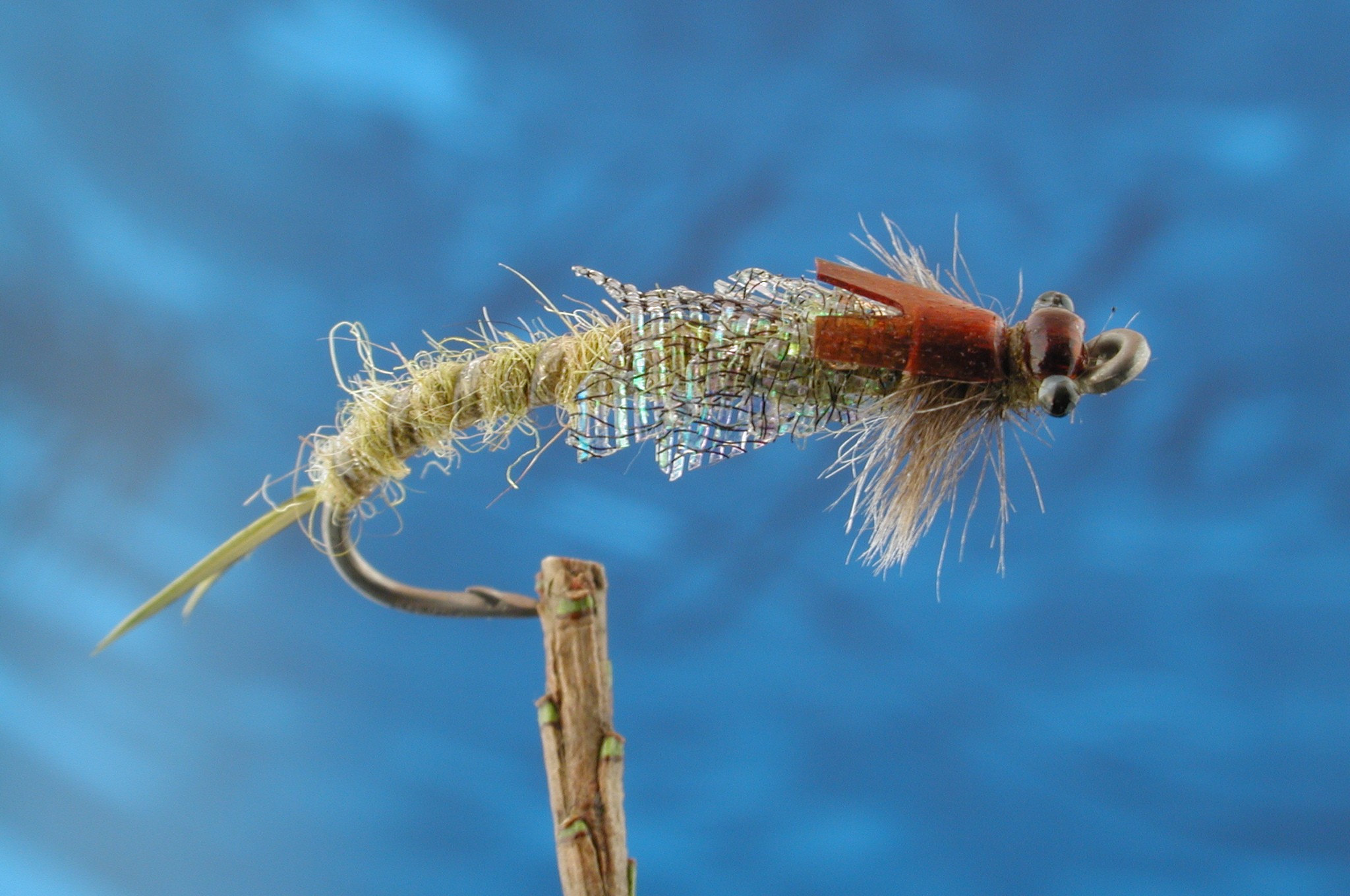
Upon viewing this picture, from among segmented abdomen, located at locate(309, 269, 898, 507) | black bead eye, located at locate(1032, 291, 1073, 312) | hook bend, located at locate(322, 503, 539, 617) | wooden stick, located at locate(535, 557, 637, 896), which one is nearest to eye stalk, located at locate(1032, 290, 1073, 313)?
black bead eye, located at locate(1032, 291, 1073, 312)

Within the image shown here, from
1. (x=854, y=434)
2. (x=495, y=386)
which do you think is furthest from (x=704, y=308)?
(x=495, y=386)

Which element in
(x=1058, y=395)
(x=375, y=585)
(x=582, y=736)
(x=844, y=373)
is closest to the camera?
(x=1058, y=395)

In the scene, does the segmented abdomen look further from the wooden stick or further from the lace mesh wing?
the wooden stick

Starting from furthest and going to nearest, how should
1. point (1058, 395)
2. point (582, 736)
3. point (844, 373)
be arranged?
1. point (582, 736)
2. point (844, 373)
3. point (1058, 395)

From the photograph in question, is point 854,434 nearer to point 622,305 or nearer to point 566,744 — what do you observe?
point 622,305

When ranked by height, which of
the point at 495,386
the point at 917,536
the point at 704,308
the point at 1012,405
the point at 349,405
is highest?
the point at 349,405

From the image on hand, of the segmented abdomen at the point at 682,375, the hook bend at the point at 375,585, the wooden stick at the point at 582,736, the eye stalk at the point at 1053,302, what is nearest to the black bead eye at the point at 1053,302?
the eye stalk at the point at 1053,302

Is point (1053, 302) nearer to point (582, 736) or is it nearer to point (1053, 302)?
point (1053, 302)

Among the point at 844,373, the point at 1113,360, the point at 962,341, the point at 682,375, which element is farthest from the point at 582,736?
the point at 1113,360
